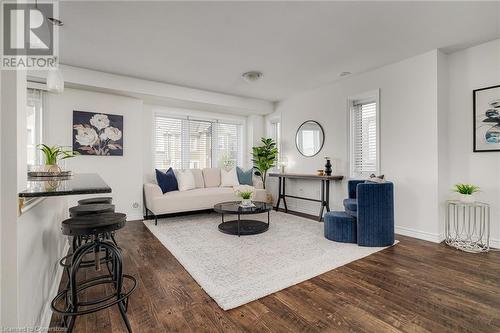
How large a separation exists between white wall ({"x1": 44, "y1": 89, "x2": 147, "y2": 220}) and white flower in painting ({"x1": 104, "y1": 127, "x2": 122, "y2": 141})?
117mm

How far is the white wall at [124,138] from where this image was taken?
13.5 ft

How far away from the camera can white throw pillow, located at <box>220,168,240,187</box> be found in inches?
221

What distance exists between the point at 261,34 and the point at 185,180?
3.17 m

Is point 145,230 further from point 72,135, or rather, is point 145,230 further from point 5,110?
point 5,110

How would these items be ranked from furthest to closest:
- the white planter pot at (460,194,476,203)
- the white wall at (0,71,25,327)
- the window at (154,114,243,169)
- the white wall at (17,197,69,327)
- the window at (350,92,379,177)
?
the window at (154,114,243,169)
the window at (350,92,379,177)
the white planter pot at (460,194,476,203)
the white wall at (17,197,69,327)
the white wall at (0,71,25,327)

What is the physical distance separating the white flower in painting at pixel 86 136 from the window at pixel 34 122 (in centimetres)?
51

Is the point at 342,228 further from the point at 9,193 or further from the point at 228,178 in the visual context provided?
the point at 9,193

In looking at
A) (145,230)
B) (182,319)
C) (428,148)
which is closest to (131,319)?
→ (182,319)

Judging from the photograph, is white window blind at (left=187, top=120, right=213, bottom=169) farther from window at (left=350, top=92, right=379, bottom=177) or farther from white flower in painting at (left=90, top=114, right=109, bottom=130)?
window at (left=350, top=92, right=379, bottom=177)

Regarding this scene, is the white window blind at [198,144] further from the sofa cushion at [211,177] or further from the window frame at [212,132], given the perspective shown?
the sofa cushion at [211,177]

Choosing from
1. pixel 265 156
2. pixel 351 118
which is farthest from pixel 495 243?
pixel 265 156

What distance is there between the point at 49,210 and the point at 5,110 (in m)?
1.32

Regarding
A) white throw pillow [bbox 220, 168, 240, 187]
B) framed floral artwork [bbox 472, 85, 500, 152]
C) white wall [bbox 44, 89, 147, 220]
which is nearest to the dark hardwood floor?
framed floral artwork [bbox 472, 85, 500, 152]

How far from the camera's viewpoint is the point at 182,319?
5.71 feet
